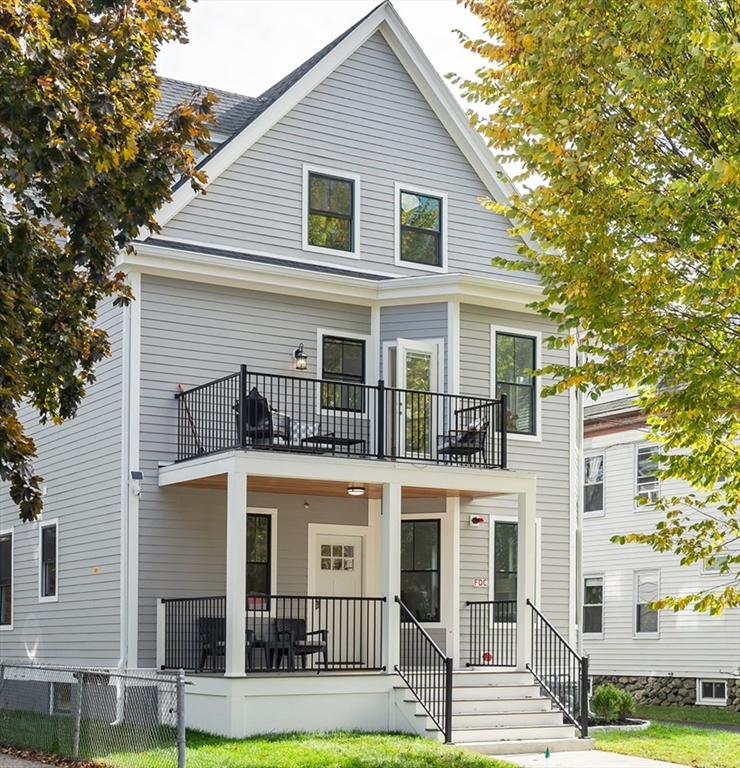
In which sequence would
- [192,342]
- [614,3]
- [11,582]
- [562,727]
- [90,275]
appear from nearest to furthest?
1. [614,3]
2. [90,275]
3. [562,727]
4. [192,342]
5. [11,582]

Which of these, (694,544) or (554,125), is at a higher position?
(554,125)

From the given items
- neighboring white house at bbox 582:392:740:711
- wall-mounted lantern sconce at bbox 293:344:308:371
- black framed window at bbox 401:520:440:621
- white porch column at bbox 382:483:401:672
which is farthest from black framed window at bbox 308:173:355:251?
neighboring white house at bbox 582:392:740:711

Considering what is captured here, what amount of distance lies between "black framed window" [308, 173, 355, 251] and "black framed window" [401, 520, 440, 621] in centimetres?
486

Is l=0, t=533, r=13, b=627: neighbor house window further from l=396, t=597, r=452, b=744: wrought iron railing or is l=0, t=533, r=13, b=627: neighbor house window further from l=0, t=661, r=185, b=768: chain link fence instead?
l=396, t=597, r=452, b=744: wrought iron railing

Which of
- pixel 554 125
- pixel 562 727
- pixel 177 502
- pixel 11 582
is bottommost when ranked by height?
pixel 562 727

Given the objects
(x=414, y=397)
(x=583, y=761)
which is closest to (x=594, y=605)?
(x=414, y=397)

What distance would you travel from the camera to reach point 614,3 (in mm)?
11742

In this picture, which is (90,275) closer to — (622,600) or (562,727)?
(562,727)

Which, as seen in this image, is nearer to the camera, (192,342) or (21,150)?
(21,150)

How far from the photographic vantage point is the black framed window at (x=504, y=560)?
21.2 metres

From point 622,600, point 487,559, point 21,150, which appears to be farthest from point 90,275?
point 622,600

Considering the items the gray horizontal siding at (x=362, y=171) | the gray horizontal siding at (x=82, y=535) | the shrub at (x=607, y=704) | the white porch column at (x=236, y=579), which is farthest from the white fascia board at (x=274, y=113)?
the shrub at (x=607, y=704)

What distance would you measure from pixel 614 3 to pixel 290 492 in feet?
34.2

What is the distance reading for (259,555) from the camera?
19.8m
